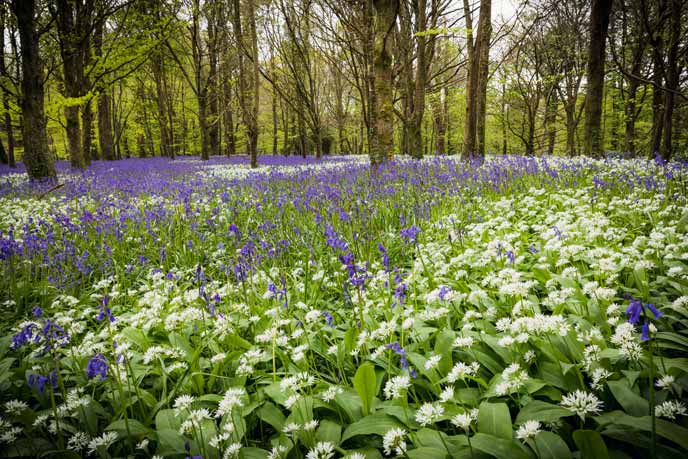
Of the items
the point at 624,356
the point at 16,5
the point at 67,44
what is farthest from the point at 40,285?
the point at 67,44

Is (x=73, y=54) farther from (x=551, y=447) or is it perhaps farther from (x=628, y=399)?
(x=628, y=399)

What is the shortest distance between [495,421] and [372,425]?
0.52 m

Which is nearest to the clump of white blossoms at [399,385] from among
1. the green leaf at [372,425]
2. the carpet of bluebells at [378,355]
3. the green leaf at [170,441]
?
the carpet of bluebells at [378,355]

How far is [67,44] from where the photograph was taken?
1455cm

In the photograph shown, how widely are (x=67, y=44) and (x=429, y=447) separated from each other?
1979cm

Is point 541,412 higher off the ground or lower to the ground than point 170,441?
higher

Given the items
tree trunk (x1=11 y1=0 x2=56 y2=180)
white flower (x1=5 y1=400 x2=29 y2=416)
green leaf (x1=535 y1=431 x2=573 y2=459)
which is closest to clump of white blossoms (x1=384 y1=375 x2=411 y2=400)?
green leaf (x1=535 y1=431 x2=573 y2=459)

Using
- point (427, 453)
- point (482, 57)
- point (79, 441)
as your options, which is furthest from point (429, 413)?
point (482, 57)

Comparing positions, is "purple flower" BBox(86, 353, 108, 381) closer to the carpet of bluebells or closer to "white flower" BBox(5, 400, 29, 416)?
the carpet of bluebells

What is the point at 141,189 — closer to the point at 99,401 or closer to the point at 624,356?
the point at 99,401

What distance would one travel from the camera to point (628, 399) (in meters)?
1.43

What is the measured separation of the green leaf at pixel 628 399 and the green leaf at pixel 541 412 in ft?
0.81

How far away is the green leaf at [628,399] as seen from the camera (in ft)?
4.52

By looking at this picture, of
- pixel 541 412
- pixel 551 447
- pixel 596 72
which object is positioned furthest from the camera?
pixel 596 72
